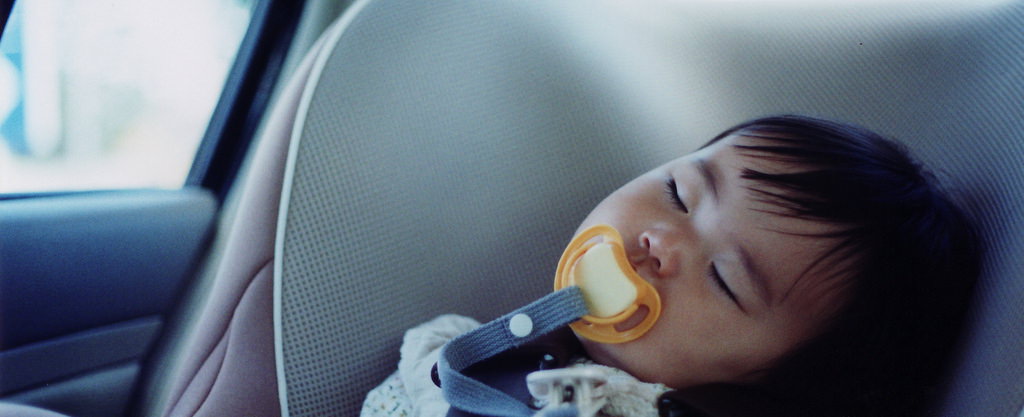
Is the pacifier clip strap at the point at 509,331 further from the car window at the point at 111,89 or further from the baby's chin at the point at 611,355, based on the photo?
the car window at the point at 111,89

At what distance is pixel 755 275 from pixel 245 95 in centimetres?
106

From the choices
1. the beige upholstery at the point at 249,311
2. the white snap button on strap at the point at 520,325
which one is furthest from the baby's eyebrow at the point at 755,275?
the beige upholstery at the point at 249,311

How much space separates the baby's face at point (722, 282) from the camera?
0.75 meters

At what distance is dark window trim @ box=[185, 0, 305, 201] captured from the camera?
1410mm

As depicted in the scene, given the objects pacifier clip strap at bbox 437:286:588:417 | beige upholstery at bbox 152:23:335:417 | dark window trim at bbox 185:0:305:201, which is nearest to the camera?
pacifier clip strap at bbox 437:286:588:417

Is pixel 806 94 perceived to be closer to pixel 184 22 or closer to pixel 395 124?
pixel 395 124

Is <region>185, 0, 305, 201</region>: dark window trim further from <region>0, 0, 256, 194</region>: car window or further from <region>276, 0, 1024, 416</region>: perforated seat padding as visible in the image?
<region>276, 0, 1024, 416</region>: perforated seat padding

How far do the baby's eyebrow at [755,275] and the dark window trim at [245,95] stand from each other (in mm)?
1003

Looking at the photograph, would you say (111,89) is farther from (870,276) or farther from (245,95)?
(870,276)

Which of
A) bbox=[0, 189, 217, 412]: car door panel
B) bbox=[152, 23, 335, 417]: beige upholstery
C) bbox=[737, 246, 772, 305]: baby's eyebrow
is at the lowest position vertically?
bbox=[0, 189, 217, 412]: car door panel

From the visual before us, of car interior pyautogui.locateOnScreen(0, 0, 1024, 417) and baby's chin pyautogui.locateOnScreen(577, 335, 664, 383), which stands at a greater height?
car interior pyautogui.locateOnScreen(0, 0, 1024, 417)

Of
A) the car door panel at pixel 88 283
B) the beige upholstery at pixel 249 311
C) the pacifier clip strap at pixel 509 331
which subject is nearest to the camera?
the pacifier clip strap at pixel 509 331

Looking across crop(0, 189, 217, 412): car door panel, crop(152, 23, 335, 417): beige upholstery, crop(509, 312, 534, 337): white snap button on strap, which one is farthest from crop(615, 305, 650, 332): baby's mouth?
crop(0, 189, 217, 412): car door panel

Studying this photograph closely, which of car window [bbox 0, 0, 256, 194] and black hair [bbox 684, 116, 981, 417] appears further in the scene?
car window [bbox 0, 0, 256, 194]
